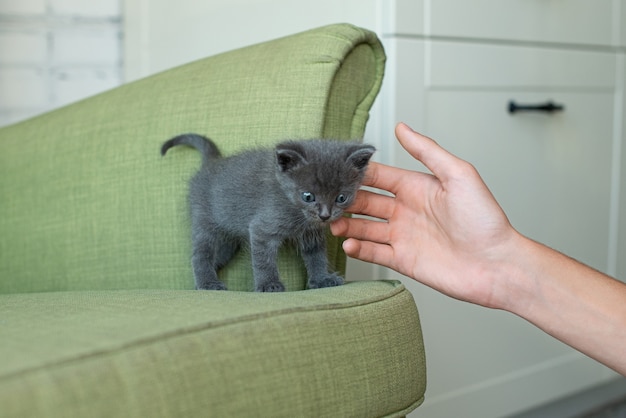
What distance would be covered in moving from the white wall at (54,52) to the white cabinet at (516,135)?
997 mm

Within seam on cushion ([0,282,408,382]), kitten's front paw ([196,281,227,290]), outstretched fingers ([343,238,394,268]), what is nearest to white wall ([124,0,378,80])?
outstretched fingers ([343,238,394,268])

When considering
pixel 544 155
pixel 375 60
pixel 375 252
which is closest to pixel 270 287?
pixel 375 252

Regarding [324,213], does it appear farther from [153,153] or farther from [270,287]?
[153,153]

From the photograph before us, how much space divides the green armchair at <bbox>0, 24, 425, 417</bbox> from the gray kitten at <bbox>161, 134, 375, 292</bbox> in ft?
0.13

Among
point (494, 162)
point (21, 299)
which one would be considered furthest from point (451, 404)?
point (21, 299)

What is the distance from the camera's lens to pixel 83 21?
212 centimetres

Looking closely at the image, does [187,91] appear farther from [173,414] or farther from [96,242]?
[173,414]

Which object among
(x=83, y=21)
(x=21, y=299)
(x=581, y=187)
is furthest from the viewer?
(x=83, y=21)

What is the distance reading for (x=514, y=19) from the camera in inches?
66.6

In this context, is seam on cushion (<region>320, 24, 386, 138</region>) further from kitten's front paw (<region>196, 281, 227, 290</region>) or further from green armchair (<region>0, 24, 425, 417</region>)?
kitten's front paw (<region>196, 281, 227, 290</region>)

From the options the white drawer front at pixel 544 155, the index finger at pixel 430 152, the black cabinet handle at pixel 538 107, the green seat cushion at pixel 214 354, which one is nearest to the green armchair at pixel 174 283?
the green seat cushion at pixel 214 354

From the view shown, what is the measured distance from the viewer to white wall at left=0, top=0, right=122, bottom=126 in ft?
6.74

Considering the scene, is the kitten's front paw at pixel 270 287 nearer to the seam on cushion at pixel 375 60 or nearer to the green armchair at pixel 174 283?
the green armchair at pixel 174 283

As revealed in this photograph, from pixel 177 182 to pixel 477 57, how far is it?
2.42 feet
